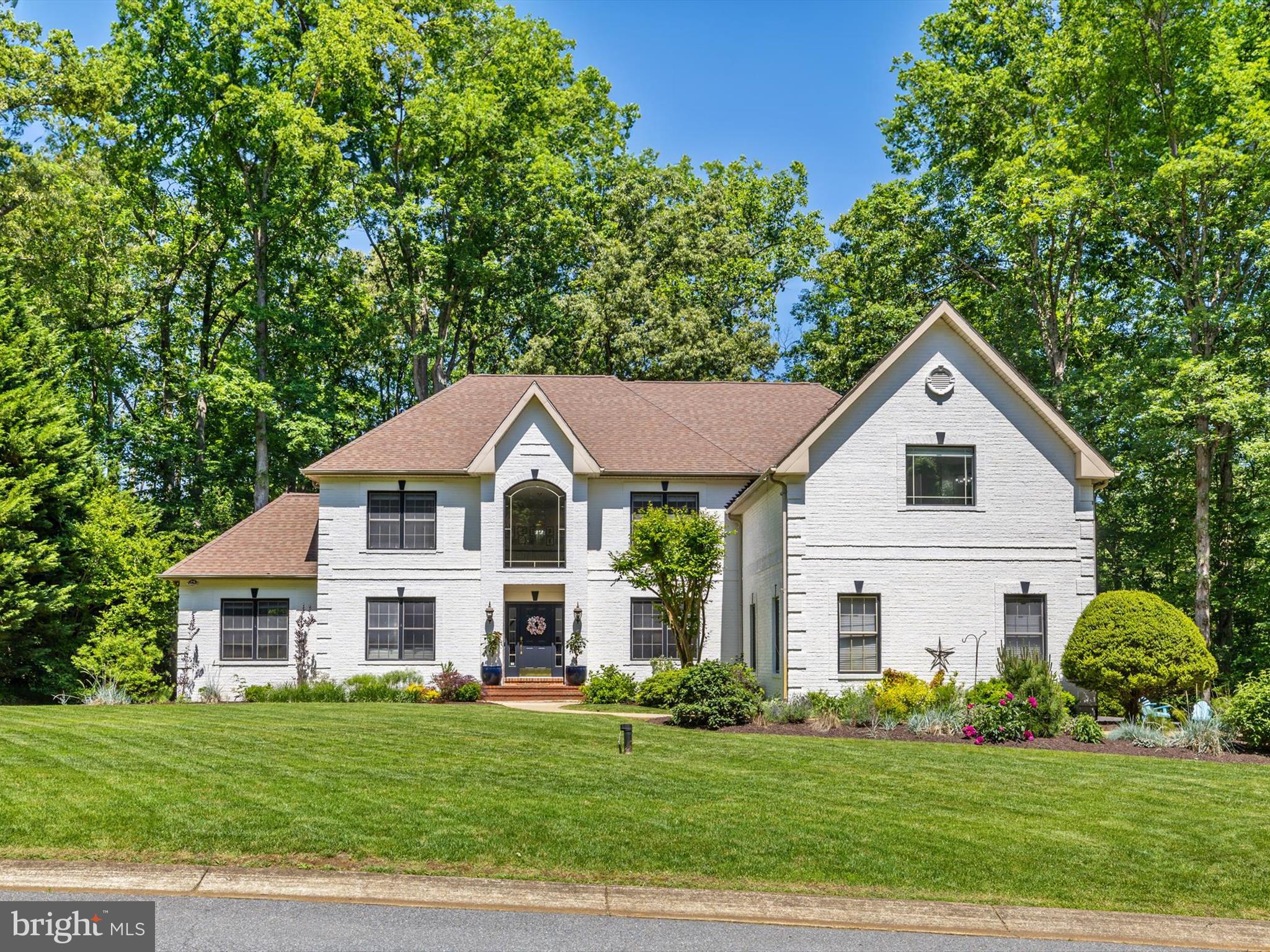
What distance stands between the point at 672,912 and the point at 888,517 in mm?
16271

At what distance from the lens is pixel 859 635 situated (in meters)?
24.2

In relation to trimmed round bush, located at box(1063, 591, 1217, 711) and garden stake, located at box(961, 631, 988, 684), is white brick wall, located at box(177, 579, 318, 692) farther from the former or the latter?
trimmed round bush, located at box(1063, 591, 1217, 711)

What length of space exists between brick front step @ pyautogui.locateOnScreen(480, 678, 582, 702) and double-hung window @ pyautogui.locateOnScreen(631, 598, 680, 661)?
7.24 ft

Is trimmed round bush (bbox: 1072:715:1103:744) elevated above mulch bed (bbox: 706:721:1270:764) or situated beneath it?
elevated above

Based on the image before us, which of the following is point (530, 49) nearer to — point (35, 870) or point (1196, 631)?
point (1196, 631)

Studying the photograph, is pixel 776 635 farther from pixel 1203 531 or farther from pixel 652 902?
pixel 652 902

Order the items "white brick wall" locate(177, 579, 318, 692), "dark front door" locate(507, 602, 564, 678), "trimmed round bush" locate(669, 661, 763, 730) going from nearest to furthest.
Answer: "trimmed round bush" locate(669, 661, 763, 730), "white brick wall" locate(177, 579, 318, 692), "dark front door" locate(507, 602, 564, 678)

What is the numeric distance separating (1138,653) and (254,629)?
2189 cm

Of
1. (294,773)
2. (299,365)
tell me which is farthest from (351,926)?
(299,365)

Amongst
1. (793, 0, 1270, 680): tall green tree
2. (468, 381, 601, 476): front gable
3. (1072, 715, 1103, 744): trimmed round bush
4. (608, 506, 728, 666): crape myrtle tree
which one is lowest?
(1072, 715, 1103, 744): trimmed round bush

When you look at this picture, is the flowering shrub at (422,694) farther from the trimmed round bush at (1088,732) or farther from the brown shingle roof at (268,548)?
the trimmed round bush at (1088,732)

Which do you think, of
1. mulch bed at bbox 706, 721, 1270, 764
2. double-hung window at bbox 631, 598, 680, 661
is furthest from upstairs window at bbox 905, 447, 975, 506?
double-hung window at bbox 631, 598, 680, 661

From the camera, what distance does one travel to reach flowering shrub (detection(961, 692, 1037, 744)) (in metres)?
19.2

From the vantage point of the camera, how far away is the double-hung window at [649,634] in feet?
103
